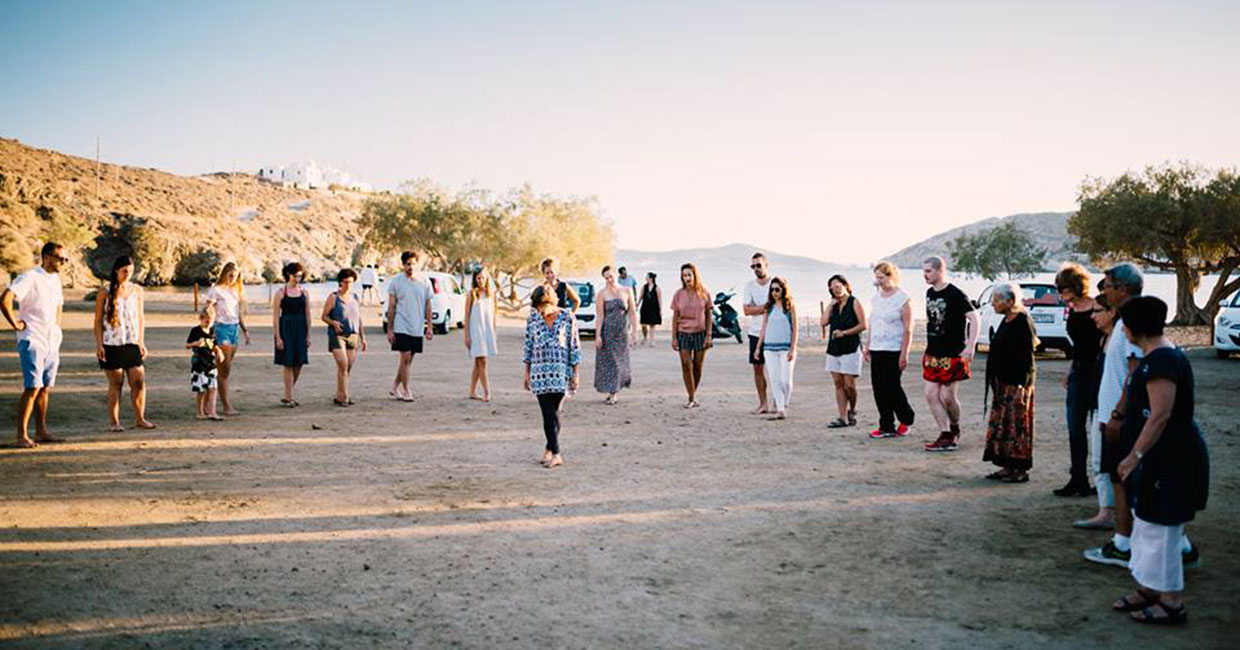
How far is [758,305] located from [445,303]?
18514 millimetres

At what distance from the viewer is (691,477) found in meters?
7.79

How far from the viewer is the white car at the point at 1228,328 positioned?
59.9ft

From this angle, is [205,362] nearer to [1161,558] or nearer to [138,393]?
[138,393]

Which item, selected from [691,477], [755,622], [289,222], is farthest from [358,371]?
[289,222]

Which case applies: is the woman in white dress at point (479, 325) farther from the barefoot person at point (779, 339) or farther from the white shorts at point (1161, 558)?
the white shorts at point (1161, 558)

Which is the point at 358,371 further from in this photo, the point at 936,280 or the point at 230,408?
the point at 936,280

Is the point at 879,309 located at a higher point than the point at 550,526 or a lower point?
higher

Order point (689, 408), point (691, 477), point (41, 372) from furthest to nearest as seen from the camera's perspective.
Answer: point (689, 408), point (41, 372), point (691, 477)

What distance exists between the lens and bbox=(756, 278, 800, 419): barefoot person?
35.4ft

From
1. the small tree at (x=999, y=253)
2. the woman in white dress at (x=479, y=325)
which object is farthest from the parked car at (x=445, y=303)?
the small tree at (x=999, y=253)

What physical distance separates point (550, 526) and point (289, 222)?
131 m

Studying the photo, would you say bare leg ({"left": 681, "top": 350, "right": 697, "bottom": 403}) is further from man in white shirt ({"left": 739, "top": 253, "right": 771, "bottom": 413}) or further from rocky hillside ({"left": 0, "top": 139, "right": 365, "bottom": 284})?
rocky hillside ({"left": 0, "top": 139, "right": 365, "bottom": 284})

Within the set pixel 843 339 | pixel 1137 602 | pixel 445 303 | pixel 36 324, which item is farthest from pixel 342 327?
pixel 445 303

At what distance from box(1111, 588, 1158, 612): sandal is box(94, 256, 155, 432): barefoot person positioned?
9.28m
